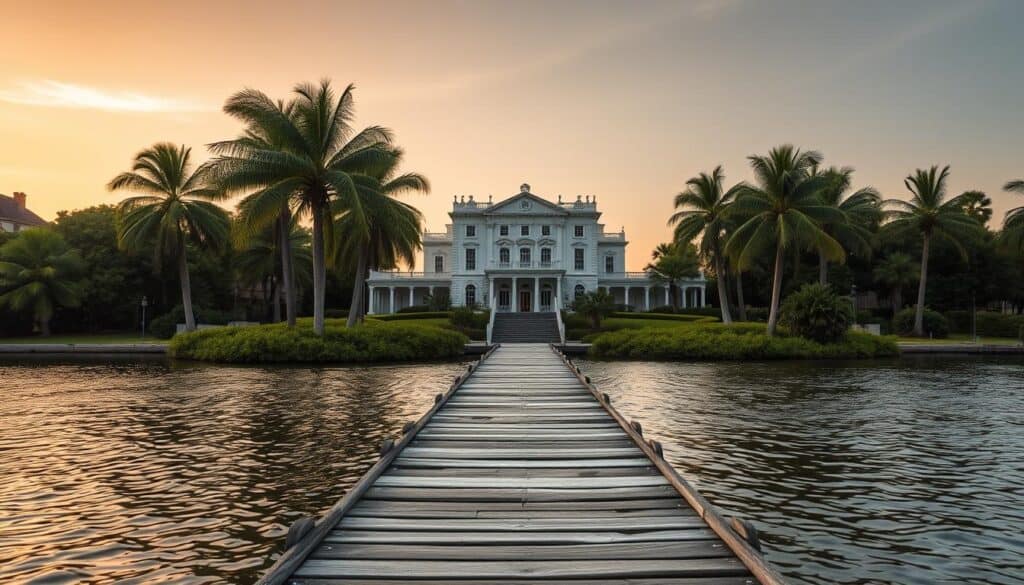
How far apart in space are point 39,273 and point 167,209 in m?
14.1

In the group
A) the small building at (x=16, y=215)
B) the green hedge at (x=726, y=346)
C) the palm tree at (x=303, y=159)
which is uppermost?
the small building at (x=16, y=215)

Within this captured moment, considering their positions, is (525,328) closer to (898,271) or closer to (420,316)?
(420,316)

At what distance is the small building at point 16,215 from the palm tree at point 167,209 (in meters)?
41.6

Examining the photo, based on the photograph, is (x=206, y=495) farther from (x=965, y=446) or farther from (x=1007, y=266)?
(x=1007, y=266)

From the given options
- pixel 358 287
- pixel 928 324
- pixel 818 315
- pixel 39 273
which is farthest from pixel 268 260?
pixel 928 324

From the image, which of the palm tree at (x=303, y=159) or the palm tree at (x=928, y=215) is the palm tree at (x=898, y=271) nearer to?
the palm tree at (x=928, y=215)

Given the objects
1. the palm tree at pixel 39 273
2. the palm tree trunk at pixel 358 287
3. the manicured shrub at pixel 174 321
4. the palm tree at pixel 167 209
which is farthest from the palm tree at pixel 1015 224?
the palm tree at pixel 39 273

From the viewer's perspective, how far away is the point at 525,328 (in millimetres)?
44719

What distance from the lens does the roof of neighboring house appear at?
71.8 meters

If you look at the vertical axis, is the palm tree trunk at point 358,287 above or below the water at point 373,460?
above

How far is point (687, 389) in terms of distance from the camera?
20.0 metres

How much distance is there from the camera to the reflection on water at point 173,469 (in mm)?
6605

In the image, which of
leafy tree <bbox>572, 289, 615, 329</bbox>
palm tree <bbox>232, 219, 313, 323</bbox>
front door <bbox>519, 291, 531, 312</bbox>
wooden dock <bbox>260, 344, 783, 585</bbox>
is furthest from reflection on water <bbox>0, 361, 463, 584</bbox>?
front door <bbox>519, 291, 531, 312</bbox>

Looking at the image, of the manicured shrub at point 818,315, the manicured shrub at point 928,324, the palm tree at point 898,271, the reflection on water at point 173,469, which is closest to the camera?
the reflection on water at point 173,469
